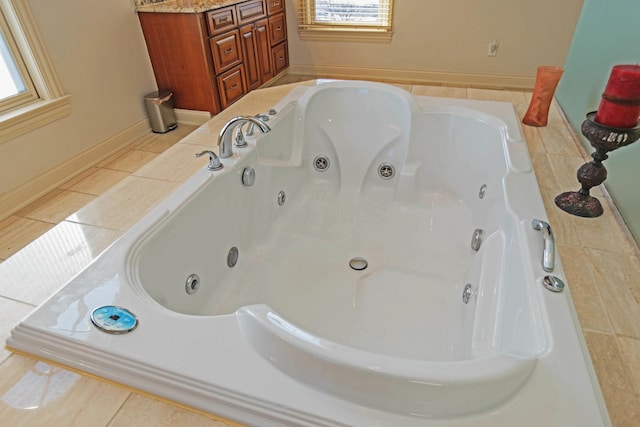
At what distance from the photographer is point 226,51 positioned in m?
3.15

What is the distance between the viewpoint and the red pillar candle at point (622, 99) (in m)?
1.03

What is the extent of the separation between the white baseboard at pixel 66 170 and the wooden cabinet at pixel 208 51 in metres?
0.46

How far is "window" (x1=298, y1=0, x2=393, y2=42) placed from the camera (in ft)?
12.8

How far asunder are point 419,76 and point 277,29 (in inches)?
60.8

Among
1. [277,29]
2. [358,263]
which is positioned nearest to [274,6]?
[277,29]

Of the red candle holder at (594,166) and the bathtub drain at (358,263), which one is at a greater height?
the red candle holder at (594,166)

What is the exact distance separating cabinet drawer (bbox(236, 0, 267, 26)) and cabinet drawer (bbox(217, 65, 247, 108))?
1.31ft

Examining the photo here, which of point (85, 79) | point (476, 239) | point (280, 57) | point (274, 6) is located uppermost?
point (274, 6)

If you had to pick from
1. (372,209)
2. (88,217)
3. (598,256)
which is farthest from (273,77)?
(598,256)

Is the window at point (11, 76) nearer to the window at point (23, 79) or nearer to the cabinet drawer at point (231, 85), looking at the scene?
the window at point (23, 79)

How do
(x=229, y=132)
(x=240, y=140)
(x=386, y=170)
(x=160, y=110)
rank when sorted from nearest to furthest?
(x=229, y=132) → (x=240, y=140) → (x=386, y=170) → (x=160, y=110)

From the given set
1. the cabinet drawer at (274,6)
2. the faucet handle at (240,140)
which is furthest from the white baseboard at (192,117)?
the faucet handle at (240,140)

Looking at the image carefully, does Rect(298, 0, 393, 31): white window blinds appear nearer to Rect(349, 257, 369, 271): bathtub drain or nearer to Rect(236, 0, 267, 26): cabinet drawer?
Rect(236, 0, 267, 26): cabinet drawer

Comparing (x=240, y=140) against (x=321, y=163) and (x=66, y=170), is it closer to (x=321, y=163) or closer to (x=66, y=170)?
(x=321, y=163)
